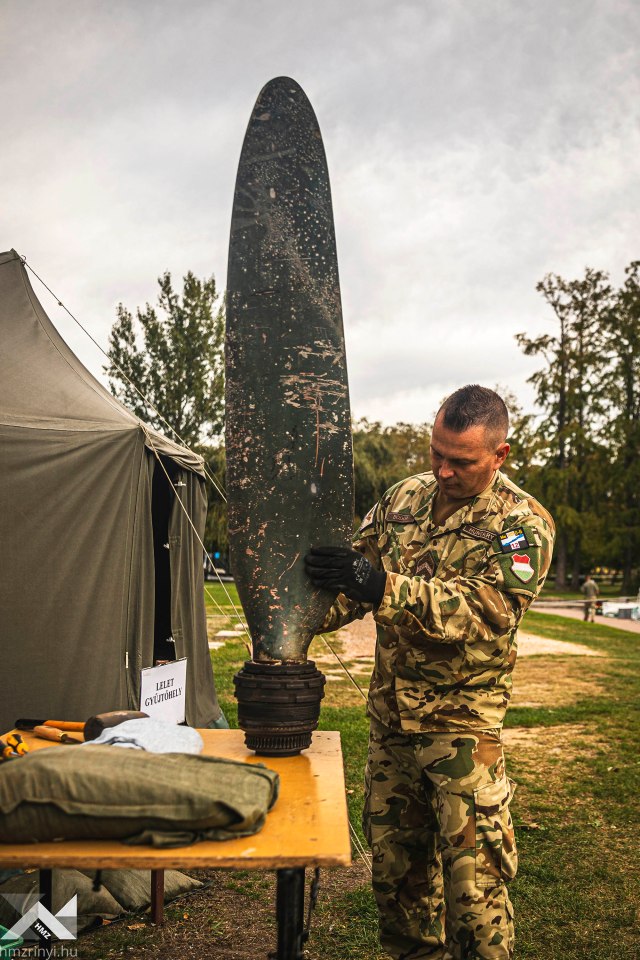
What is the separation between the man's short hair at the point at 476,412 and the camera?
2574 mm

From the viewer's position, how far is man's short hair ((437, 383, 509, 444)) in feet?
8.45

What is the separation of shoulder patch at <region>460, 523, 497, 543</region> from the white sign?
1751mm

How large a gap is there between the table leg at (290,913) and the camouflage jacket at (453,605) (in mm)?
719

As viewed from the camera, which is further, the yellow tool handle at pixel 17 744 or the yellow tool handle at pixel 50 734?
the yellow tool handle at pixel 50 734

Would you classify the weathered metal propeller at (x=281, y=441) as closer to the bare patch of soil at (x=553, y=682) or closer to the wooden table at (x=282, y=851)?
the wooden table at (x=282, y=851)

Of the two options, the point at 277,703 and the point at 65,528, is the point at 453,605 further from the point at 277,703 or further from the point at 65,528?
the point at 65,528

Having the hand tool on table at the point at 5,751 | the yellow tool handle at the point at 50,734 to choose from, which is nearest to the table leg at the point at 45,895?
the yellow tool handle at the point at 50,734

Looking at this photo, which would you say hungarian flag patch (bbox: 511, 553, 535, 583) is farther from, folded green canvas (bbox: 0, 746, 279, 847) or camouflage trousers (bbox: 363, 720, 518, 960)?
folded green canvas (bbox: 0, 746, 279, 847)

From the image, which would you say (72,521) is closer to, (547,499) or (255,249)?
(255,249)

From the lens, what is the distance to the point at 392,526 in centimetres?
298

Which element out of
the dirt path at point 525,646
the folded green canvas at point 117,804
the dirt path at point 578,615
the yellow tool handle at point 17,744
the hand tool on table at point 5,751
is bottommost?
the dirt path at point 578,615

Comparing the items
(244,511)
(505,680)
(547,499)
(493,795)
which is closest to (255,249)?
(244,511)

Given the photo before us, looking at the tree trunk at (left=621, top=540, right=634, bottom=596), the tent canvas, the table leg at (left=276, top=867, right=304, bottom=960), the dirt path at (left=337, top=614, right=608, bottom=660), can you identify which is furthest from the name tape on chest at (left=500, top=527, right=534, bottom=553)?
the tree trunk at (left=621, top=540, right=634, bottom=596)

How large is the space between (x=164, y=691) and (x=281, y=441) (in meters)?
2.13
